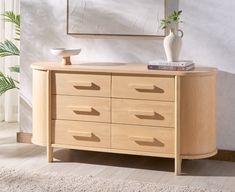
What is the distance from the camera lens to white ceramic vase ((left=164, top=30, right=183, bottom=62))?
400 cm

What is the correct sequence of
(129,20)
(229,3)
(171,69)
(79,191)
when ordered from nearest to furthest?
1. (79,191)
2. (171,69)
3. (229,3)
4. (129,20)

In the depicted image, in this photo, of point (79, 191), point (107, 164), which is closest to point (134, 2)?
point (107, 164)

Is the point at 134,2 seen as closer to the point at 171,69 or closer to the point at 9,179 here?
the point at 171,69

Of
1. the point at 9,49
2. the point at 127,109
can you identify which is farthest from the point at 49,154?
the point at 9,49

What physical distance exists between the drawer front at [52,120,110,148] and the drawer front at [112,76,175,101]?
0.28 meters

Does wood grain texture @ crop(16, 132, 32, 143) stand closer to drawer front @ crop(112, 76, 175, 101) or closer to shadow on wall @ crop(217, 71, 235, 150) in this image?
drawer front @ crop(112, 76, 175, 101)

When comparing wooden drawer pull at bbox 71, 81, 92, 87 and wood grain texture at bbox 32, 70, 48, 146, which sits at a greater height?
wooden drawer pull at bbox 71, 81, 92, 87

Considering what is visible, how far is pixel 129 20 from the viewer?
4.39 meters

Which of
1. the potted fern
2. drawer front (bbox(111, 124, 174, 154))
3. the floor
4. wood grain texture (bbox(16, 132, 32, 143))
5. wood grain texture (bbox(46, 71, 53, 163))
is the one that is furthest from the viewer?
the potted fern

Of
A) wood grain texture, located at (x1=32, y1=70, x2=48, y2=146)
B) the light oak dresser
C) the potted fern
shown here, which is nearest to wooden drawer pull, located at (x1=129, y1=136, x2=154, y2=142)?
the light oak dresser

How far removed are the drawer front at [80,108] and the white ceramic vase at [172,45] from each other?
54 cm

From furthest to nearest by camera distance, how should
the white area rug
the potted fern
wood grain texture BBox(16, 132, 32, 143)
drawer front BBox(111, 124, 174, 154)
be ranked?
the potted fern, wood grain texture BBox(16, 132, 32, 143), drawer front BBox(111, 124, 174, 154), the white area rug

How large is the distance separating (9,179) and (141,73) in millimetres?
1126

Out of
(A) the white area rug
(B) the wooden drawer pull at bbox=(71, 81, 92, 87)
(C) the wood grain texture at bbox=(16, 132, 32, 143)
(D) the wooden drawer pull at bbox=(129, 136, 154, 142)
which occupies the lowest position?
(A) the white area rug
